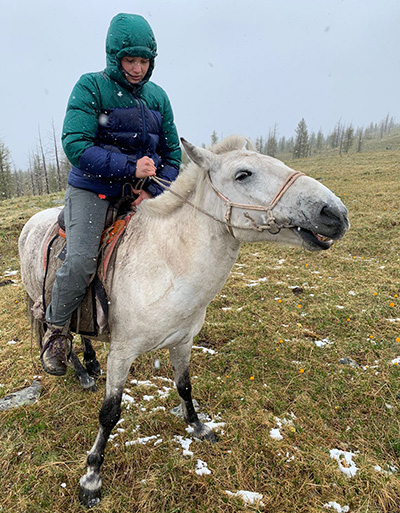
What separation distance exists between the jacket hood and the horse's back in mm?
1878

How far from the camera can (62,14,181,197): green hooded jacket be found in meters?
2.47

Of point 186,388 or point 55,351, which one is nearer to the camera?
point 55,351

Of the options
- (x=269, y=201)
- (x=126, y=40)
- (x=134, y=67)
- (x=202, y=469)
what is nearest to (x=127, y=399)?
(x=202, y=469)

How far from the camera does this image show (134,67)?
258 cm

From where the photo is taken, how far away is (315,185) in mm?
2004

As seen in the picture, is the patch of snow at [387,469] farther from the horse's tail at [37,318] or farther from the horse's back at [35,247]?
the horse's back at [35,247]

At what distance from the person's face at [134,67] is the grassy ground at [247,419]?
373 centimetres

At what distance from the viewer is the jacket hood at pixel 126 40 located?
244cm

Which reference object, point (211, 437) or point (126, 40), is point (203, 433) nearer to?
point (211, 437)

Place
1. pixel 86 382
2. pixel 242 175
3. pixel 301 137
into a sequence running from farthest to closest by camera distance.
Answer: pixel 301 137, pixel 86 382, pixel 242 175

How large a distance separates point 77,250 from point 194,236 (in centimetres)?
106

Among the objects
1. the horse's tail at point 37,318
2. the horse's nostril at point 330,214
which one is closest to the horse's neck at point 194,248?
the horse's nostril at point 330,214

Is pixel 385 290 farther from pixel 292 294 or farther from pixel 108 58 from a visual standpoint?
pixel 108 58

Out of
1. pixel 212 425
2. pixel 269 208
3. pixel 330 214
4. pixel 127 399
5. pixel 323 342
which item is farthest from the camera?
pixel 323 342
